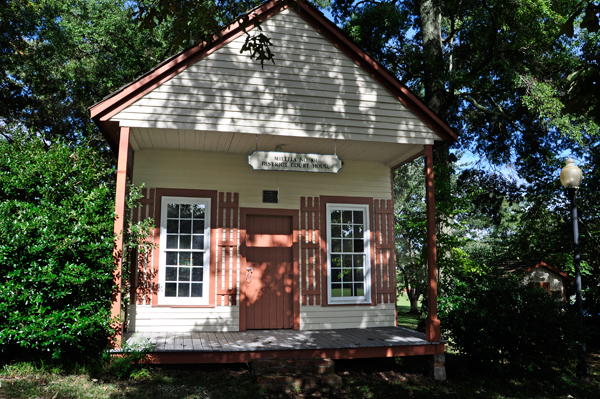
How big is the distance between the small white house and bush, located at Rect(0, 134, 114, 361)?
451 mm

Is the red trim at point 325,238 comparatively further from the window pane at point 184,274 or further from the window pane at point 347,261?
the window pane at point 184,274

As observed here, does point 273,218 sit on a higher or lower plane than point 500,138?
lower

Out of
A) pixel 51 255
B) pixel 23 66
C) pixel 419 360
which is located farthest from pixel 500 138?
pixel 23 66

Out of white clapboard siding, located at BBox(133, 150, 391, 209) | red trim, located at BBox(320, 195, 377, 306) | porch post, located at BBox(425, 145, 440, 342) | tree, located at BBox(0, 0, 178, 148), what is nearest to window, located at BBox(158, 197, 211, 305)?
white clapboard siding, located at BBox(133, 150, 391, 209)

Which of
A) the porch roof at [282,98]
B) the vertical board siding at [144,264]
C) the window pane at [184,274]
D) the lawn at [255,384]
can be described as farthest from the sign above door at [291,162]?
the lawn at [255,384]

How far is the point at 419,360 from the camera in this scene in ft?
30.3

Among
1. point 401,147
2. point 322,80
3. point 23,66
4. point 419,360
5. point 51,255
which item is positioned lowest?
point 419,360

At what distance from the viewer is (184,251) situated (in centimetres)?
904

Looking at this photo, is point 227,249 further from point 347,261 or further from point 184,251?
point 347,261

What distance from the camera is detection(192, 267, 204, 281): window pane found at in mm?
9047

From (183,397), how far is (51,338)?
6.46 feet

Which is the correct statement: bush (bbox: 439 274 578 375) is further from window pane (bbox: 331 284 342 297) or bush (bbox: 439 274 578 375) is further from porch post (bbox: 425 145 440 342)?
window pane (bbox: 331 284 342 297)

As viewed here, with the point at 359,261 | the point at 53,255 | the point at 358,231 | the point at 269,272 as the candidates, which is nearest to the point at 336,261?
the point at 359,261

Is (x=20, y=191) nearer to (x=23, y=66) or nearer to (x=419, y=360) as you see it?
(x=419, y=360)
